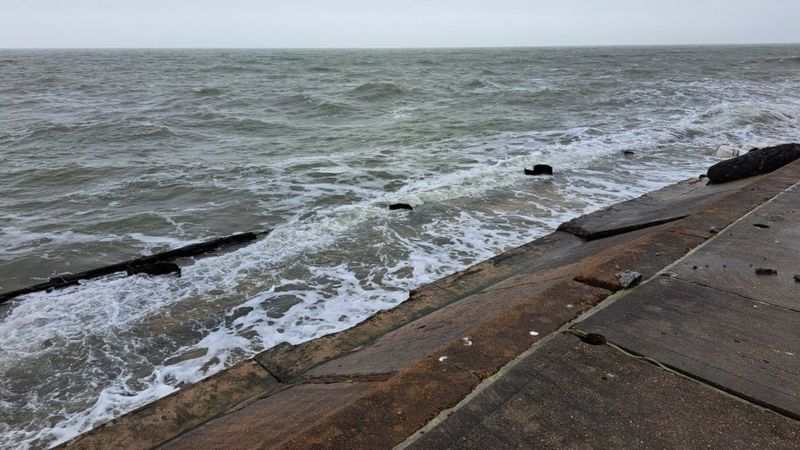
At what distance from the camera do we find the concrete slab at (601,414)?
1832 mm

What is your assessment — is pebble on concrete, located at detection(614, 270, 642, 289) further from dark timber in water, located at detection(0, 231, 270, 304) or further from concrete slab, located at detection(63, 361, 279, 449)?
dark timber in water, located at detection(0, 231, 270, 304)

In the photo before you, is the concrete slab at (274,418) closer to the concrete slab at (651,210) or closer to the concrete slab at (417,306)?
the concrete slab at (417,306)

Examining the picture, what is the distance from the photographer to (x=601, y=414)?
1.97m

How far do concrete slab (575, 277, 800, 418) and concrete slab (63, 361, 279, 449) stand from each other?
236 cm

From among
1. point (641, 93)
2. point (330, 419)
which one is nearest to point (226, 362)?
point (330, 419)

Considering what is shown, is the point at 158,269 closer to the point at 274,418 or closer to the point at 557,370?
the point at 274,418

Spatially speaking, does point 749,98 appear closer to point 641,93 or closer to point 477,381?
point 641,93

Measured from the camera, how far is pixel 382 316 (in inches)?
168

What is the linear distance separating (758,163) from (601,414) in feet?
23.7

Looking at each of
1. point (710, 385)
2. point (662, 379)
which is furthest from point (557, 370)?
point (710, 385)

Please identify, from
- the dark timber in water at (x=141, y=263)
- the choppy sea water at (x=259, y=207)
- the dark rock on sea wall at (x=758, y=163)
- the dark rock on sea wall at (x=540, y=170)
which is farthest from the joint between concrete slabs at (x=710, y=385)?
the dark rock on sea wall at (x=540, y=170)

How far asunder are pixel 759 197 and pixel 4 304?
8546 mm

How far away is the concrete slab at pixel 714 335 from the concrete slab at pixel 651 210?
9.76 feet

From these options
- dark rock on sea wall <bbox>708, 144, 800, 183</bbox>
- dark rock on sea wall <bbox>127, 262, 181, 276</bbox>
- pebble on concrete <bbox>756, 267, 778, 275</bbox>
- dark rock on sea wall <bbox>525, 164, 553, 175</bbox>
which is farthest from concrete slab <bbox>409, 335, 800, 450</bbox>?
dark rock on sea wall <bbox>525, 164, 553, 175</bbox>
